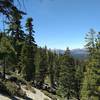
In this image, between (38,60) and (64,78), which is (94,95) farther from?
(38,60)

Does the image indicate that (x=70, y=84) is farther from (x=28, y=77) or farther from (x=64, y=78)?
(x=28, y=77)

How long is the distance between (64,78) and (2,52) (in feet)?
122

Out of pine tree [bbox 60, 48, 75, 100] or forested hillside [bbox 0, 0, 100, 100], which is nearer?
forested hillside [bbox 0, 0, 100, 100]

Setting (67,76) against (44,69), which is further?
(44,69)

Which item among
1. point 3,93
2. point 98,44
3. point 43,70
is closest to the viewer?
point 3,93

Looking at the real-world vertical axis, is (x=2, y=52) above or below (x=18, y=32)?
below


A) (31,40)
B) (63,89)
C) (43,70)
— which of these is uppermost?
(31,40)

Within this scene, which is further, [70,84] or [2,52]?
[70,84]

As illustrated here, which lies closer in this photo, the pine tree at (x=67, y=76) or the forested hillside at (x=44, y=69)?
the forested hillside at (x=44, y=69)

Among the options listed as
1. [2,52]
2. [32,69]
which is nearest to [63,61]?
[32,69]

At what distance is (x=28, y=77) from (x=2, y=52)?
34.1 metres

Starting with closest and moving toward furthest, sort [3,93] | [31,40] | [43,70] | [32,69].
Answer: [3,93] → [32,69] → [31,40] → [43,70]

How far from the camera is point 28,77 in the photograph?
6209 centimetres

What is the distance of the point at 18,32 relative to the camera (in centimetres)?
6244
